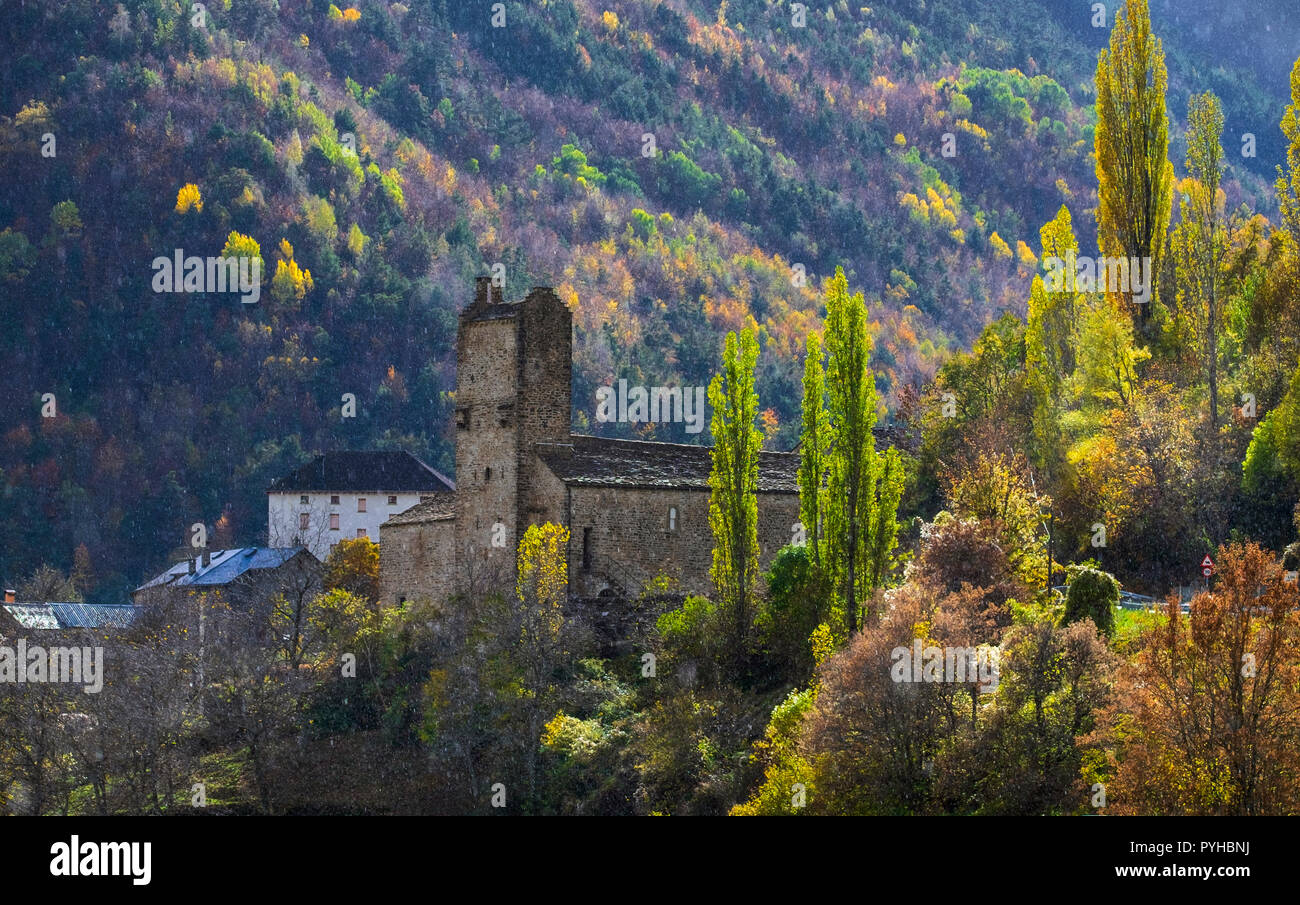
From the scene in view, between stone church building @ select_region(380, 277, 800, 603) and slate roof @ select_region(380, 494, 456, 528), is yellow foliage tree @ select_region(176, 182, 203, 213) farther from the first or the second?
stone church building @ select_region(380, 277, 800, 603)

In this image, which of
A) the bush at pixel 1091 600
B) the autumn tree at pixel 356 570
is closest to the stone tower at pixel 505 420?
the autumn tree at pixel 356 570

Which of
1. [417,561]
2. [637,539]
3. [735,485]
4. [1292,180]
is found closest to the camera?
[735,485]

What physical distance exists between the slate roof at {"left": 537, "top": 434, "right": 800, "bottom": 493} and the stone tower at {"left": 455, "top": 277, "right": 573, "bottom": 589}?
2.39ft

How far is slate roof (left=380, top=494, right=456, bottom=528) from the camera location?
199 feet

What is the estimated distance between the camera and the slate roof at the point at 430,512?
6053 centimetres

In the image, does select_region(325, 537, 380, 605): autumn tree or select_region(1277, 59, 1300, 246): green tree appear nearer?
select_region(1277, 59, 1300, 246): green tree

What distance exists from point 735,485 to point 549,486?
5705mm

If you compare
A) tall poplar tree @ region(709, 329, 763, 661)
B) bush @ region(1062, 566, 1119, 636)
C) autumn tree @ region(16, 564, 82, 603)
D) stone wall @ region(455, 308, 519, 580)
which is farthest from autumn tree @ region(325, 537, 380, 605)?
bush @ region(1062, 566, 1119, 636)

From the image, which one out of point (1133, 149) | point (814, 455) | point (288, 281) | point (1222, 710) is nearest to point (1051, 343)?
point (1133, 149)

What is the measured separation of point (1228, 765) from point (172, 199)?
130 meters

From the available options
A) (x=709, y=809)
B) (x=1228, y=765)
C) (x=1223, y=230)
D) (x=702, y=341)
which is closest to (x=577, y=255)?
(x=702, y=341)

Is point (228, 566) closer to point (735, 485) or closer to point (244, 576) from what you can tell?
point (244, 576)

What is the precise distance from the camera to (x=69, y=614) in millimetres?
91250

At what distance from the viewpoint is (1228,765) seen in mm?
32938
